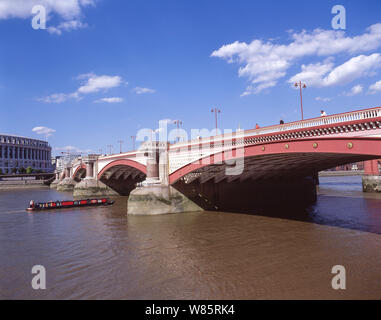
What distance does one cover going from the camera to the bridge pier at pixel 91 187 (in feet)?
143

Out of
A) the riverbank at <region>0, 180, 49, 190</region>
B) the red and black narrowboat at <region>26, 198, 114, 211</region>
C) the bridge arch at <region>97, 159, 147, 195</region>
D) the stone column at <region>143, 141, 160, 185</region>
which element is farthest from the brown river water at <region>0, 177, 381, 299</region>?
the riverbank at <region>0, 180, 49, 190</region>

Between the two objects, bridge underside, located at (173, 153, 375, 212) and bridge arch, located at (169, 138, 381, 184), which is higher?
bridge arch, located at (169, 138, 381, 184)

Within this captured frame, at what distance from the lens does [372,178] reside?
3853 cm

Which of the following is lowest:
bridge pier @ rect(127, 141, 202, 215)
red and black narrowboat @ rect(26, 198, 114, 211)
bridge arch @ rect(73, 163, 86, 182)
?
red and black narrowboat @ rect(26, 198, 114, 211)

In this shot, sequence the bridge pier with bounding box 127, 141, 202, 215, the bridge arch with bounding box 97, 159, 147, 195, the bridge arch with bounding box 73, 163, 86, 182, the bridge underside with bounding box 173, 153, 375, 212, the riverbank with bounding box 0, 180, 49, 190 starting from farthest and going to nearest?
the riverbank with bounding box 0, 180, 49, 190 → the bridge arch with bounding box 73, 163, 86, 182 → the bridge arch with bounding box 97, 159, 147, 195 → the bridge pier with bounding box 127, 141, 202, 215 → the bridge underside with bounding box 173, 153, 375, 212

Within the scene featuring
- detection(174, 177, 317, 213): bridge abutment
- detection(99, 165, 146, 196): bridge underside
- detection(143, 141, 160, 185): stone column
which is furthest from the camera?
detection(99, 165, 146, 196): bridge underside

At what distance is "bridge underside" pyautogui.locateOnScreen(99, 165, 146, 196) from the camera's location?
43469 millimetres

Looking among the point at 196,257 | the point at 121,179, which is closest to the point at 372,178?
the point at 196,257

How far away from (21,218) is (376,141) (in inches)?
1008

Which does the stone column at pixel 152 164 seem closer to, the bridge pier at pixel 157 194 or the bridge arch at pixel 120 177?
→ the bridge pier at pixel 157 194

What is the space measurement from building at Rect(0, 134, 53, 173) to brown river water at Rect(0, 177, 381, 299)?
122295mm

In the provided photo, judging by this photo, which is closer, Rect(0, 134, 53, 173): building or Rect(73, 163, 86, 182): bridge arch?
Rect(73, 163, 86, 182): bridge arch

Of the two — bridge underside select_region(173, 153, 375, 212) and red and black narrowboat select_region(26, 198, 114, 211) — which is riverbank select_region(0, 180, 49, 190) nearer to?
red and black narrowboat select_region(26, 198, 114, 211)
